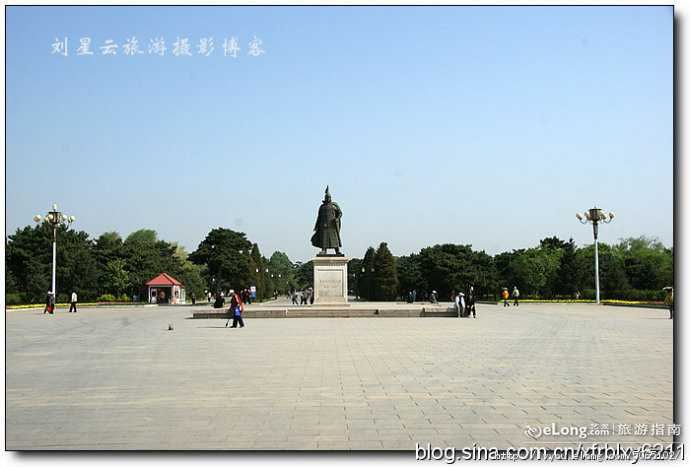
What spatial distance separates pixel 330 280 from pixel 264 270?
216ft

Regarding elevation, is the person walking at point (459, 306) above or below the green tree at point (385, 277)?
below

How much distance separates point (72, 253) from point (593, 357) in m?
55.8

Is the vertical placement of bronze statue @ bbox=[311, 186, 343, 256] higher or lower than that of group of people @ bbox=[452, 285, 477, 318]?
higher

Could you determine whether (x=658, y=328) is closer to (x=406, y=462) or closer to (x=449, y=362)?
(x=449, y=362)

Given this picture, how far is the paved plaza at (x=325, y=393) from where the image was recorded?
6.77 metres

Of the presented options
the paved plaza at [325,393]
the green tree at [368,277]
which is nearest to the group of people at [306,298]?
the green tree at [368,277]

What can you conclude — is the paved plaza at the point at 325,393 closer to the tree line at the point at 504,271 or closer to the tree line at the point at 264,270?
the tree line at the point at 264,270

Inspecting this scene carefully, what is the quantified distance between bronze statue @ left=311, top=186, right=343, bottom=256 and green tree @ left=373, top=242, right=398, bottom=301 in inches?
1887

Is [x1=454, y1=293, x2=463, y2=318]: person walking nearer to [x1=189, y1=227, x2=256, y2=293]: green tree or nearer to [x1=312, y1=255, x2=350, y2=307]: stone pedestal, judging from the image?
[x1=312, y1=255, x2=350, y2=307]: stone pedestal

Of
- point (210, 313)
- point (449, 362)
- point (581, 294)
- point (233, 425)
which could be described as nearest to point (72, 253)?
point (210, 313)

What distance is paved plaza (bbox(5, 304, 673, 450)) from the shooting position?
6.77 meters

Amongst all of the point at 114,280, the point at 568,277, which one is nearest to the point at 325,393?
the point at 568,277

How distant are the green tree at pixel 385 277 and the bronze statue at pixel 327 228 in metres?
47.9

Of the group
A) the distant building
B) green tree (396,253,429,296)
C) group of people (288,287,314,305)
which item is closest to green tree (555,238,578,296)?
green tree (396,253,429,296)
